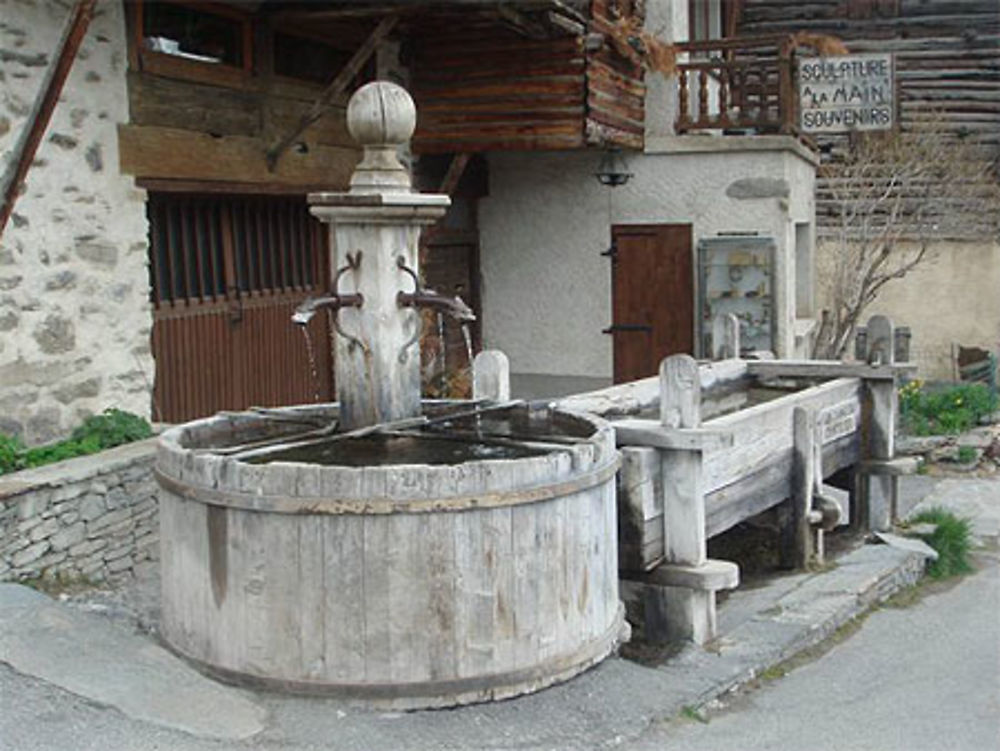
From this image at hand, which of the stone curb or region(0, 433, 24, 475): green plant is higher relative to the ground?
region(0, 433, 24, 475): green plant

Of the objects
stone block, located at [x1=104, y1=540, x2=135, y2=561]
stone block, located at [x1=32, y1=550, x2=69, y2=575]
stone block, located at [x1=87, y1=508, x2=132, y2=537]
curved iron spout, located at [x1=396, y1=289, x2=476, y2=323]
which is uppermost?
curved iron spout, located at [x1=396, y1=289, x2=476, y2=323]

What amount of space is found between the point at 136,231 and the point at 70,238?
59cm

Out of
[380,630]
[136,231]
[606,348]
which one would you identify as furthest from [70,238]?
[606,348]

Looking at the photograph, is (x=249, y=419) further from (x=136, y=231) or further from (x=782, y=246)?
(x=782, y=246)

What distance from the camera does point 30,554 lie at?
6.47m

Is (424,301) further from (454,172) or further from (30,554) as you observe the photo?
(454,172)

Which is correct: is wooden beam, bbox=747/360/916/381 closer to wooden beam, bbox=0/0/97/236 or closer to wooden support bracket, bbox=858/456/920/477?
wooden support bracket, bbox=858/456/920/477

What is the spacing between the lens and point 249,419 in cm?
634

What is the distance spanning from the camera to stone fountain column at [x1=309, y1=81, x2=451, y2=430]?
5777mm

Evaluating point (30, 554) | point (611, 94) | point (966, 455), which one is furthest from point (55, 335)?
point (966, 455)

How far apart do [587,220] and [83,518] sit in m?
7.47

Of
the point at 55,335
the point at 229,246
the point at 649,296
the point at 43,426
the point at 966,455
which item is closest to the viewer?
the point at 43,426

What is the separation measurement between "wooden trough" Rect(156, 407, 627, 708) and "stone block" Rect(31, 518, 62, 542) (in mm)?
1727

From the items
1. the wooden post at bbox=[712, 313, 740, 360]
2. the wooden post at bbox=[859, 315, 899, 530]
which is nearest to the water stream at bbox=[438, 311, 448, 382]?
the wooden post at bbox=[712, 313, 740, 360]
